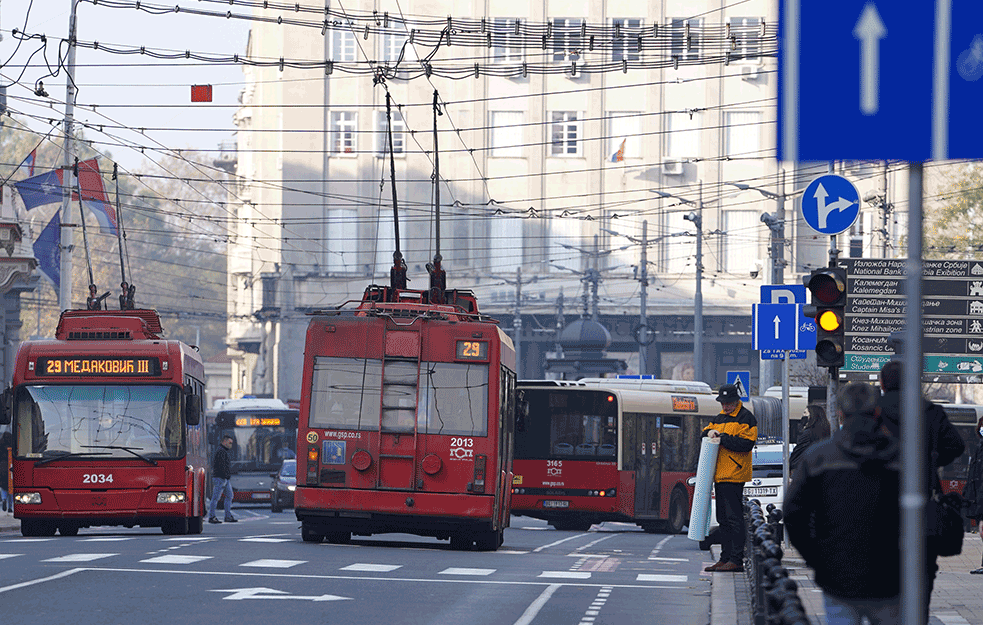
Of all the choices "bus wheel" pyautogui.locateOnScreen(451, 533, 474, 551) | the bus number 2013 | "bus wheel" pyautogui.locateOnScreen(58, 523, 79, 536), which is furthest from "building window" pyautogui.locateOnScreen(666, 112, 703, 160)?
"bus wheel" pyautogui.locateOnScreen(451, 533, 474, 551)

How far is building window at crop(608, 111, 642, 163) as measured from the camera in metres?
79.9

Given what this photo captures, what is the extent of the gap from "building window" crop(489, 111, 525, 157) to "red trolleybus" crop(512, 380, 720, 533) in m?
46.9

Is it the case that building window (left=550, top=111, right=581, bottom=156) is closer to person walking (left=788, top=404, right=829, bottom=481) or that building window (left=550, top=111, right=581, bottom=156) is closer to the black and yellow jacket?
person walking (left=788, top=404, right=829, bottom=481)

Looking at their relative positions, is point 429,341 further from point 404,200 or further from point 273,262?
point 404,200

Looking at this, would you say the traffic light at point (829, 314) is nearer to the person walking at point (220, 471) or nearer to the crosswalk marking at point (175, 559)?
the crosswalk marking at point (175, 559)

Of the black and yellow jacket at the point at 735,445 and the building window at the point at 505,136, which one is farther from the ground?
the building window at the point at 505,136

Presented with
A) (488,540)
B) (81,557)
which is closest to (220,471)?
(488,540)

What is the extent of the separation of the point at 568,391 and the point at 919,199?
90.2 feet

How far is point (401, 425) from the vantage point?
2103 cm

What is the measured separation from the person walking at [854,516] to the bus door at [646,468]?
2538 centimetres

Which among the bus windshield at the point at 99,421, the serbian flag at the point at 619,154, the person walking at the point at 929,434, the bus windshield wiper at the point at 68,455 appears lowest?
the bus windshield wiper at the point at 68,455

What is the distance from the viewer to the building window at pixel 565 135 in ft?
264

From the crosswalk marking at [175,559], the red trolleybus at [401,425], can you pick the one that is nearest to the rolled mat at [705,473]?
the red trolleybus at [401,425]

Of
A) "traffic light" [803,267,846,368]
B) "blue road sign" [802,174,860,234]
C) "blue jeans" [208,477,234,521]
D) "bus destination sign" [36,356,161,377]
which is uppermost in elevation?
"blue road sign" [802,174,860,234]
